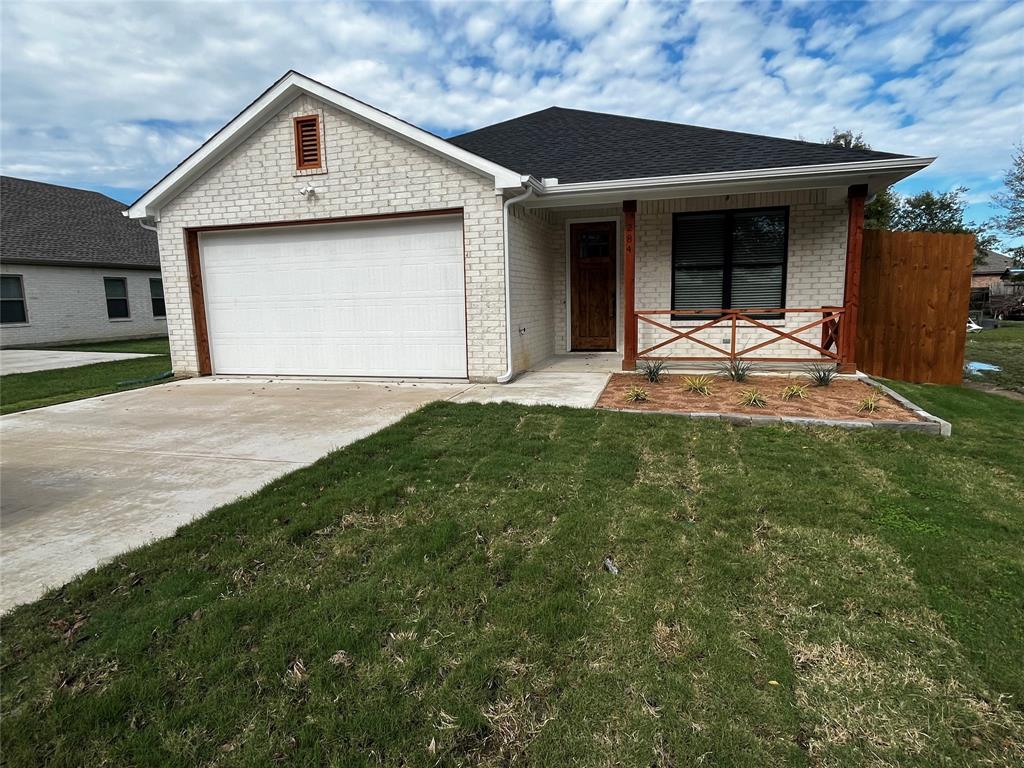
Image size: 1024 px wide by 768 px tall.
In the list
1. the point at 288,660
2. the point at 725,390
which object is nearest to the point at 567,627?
the point at 288,660

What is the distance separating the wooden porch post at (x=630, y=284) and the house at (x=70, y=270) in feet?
57.9

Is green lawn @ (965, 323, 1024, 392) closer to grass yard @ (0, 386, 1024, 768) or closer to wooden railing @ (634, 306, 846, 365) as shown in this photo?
wooden railing @ (634, 306, 846, 365)

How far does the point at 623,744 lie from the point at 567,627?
2.12 feet

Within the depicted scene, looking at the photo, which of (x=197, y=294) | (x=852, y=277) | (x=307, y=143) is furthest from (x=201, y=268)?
(x=852, y=277)

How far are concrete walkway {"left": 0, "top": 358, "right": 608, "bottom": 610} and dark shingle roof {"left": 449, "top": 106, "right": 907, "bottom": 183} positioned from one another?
3.27 metres

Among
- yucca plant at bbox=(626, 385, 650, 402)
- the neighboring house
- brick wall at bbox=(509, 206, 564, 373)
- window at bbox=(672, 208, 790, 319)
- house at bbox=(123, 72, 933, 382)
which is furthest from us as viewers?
the neighboring house

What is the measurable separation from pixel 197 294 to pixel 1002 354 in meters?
17.4

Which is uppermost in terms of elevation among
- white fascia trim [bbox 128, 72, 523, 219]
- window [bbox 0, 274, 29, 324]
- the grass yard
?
white fascia trim [bbox 128, 72, 523, 219]

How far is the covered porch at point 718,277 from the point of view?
8.73 metres

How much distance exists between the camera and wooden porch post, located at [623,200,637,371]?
28.0 ft

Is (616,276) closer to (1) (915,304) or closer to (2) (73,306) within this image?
(1) (915,304)

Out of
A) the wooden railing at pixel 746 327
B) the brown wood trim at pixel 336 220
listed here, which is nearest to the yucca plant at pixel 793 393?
the wooden railing at pixel 746 327

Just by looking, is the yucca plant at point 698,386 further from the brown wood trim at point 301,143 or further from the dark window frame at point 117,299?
the dark window frame at point 117,299

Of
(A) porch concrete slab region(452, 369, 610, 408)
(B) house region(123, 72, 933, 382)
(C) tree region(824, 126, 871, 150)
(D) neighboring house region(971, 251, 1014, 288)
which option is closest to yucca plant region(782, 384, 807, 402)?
(B) house region(123, 72, 933, 382)
